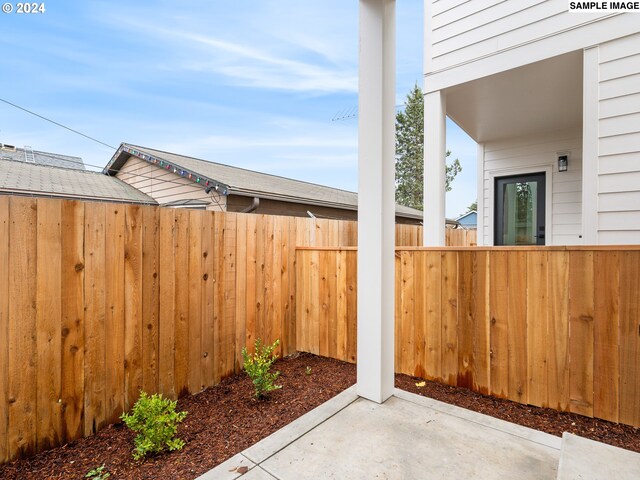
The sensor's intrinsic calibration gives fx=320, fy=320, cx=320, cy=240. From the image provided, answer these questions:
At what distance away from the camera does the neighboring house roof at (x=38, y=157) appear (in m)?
6.77

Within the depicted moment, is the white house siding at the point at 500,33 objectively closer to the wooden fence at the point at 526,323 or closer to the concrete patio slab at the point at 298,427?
the wooden fence at the point at 526,323

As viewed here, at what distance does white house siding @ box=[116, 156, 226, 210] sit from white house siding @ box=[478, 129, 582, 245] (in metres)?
4.39

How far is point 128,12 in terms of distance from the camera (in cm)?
410

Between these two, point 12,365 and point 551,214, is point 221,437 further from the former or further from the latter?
point 551,214

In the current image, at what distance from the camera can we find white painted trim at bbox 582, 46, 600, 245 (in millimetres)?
2648

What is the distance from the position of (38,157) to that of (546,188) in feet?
33.8

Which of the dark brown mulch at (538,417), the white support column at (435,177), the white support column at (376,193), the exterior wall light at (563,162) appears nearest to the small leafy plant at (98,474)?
the white support column at (376,193)

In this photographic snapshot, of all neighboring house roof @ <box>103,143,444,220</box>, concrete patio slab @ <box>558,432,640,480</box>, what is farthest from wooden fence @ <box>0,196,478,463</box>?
neighboring house roof @ <box>103,143,444,220</box>

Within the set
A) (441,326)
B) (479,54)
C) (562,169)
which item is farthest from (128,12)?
(562,169)

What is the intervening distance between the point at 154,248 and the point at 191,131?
321 inches

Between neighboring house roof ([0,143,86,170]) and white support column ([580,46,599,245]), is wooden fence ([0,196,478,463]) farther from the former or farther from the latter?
neighboring house roof ([0,143,86,170])

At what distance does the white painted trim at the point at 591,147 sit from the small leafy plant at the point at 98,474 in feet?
12.1

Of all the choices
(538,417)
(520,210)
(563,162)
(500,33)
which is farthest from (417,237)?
(538,417)

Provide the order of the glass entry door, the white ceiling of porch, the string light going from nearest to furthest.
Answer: the white ceiling of porch → the glass entry door → the string light
